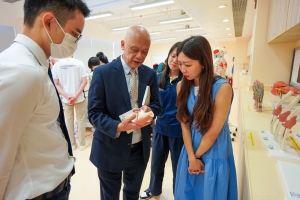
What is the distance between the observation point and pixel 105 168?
3.84ft

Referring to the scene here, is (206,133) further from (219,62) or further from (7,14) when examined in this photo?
(7,14)

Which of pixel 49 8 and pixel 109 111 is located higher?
pixel 49 8

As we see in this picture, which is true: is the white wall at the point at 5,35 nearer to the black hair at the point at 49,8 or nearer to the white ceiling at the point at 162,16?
the white ceiling at the point at 162,16

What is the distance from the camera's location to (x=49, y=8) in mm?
701

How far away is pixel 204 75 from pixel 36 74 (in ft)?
2.85

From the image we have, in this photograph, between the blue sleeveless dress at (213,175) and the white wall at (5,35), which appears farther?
the white wall at (5,35)

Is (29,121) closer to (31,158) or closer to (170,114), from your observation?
(31,158)

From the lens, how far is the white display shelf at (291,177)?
0.66 m

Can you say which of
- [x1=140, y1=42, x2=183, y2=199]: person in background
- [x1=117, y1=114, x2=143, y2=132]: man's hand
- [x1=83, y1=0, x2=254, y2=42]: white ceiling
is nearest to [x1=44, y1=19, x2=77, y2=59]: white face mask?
[x1=117, y1=114, x2=143, y2=132]: man's hand

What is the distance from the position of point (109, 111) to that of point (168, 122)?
63 centimetres

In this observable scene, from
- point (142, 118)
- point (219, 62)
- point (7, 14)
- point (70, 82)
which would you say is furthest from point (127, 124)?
point (7, 14)

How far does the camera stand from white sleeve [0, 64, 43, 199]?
21.9 inches

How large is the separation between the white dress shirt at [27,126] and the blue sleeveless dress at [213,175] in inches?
30.3

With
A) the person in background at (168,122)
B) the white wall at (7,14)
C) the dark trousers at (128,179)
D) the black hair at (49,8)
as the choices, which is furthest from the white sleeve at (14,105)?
the white wall at (7,14)
